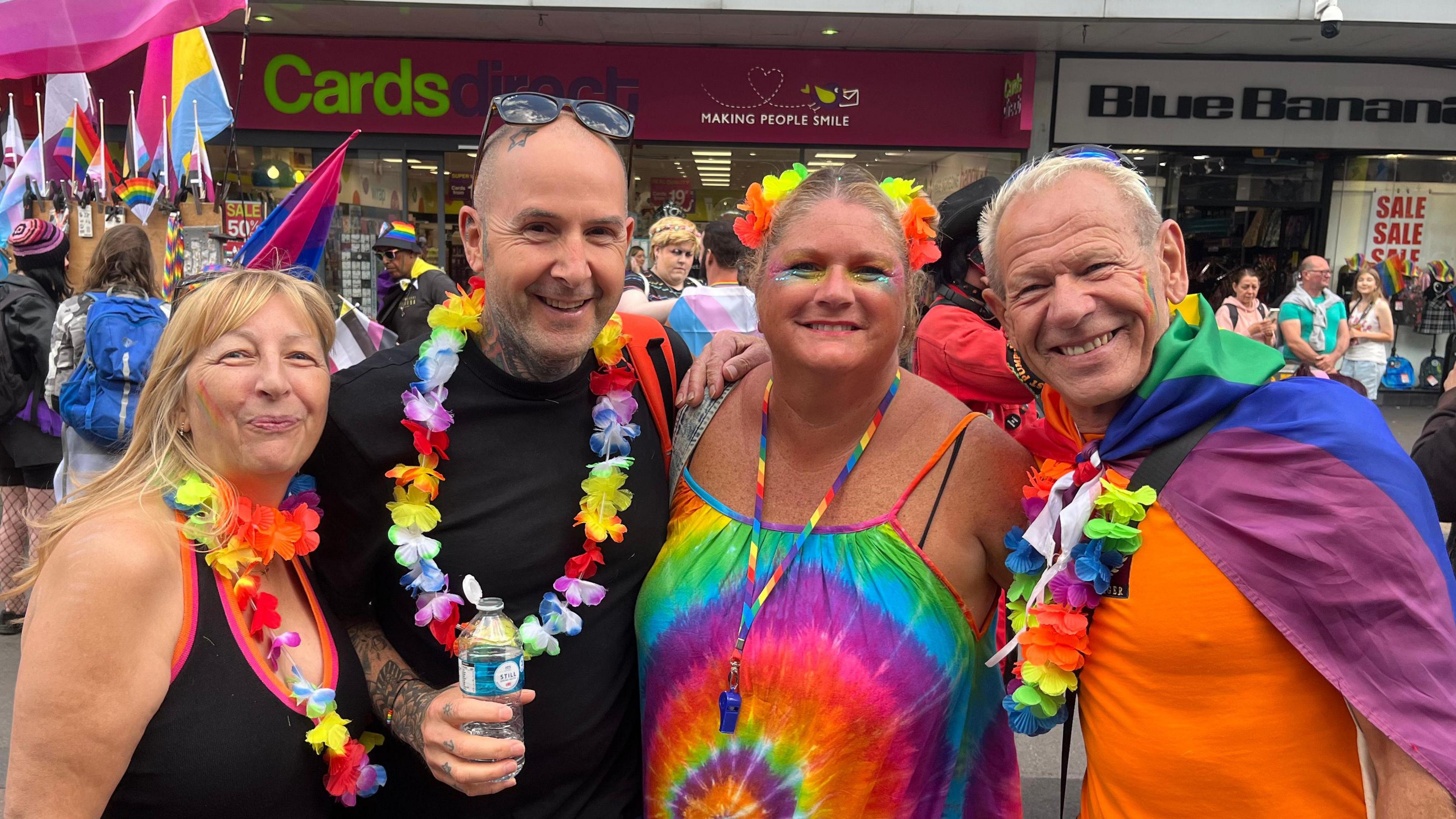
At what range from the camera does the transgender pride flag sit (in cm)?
305

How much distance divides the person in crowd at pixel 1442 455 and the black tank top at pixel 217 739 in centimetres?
334

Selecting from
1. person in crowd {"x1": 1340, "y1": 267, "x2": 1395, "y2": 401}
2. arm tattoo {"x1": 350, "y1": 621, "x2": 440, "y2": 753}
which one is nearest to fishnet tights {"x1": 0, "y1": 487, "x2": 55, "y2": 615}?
arm tattoo {"x1": 350, "y1": 621, "x2": 440, "y2": 753}

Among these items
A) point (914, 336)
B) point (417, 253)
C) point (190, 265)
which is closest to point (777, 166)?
point (417, 253)

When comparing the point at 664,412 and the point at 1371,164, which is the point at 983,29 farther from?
the point at 664,412

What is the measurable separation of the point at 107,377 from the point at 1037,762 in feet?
15.8

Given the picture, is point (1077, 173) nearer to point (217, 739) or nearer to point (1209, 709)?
point (1209, 709)

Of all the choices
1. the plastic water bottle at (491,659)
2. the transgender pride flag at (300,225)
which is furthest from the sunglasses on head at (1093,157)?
the transgender pride flag at (300,225)

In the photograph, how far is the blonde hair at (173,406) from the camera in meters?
1.84

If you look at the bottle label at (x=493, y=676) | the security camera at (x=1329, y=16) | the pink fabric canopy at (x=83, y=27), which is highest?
the security camera at (x=1329, y=16)

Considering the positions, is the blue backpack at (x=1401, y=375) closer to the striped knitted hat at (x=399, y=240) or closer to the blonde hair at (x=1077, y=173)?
the striped knitted hat at (x=399, y=240)

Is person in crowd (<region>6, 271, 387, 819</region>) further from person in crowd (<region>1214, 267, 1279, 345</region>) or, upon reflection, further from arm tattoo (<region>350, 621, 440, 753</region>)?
person in crowd (<region>1214, 267, 1279, 345</region>)

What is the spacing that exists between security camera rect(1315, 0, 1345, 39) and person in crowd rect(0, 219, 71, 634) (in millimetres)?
10494

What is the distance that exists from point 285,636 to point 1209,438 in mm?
1768

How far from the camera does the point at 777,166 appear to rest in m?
11.8
